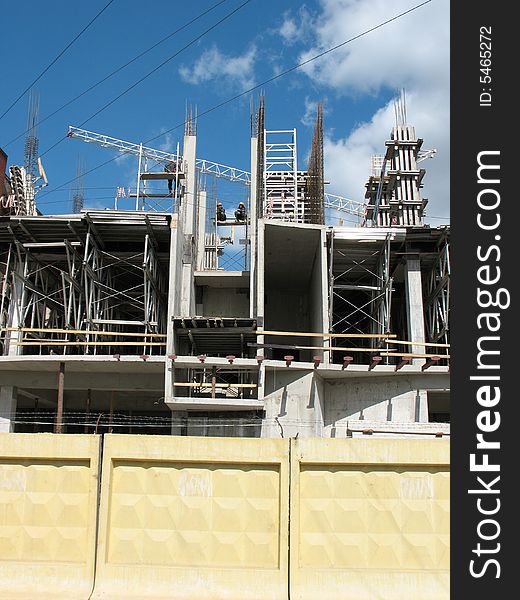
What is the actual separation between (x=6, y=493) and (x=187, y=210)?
24.6 meters

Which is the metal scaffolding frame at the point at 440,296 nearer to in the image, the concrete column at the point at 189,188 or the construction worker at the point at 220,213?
the concrete column at the point at 189,188

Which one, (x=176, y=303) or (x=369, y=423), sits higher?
(x=176, y=303)

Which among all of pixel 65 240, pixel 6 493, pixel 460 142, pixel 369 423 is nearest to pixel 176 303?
pixel 65 240

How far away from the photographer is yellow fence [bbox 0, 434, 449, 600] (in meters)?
8.00

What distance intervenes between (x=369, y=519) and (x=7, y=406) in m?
19.1

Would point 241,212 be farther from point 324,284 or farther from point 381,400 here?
point 381,400

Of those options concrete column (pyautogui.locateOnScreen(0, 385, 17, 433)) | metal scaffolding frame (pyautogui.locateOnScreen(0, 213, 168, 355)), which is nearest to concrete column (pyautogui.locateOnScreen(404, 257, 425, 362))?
metal scaffolding frame (pyautogui.locateOnScreen(0, 213, 168, 355))

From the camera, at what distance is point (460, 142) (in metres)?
5.60

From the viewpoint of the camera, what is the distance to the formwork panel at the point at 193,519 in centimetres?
802

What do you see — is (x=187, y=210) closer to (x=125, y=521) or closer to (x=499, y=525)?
(x=125, y=521)

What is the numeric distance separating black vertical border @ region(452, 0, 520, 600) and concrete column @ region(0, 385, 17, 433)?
69.4 feet

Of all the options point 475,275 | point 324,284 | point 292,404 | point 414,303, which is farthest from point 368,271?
point 475,275

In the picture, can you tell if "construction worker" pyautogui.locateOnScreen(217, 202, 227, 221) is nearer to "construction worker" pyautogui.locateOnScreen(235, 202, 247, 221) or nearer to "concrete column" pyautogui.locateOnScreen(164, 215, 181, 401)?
"construction worker" pyautogui.locateOnScreen(235, 202, 247, 221)

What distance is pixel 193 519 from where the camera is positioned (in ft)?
27.0
